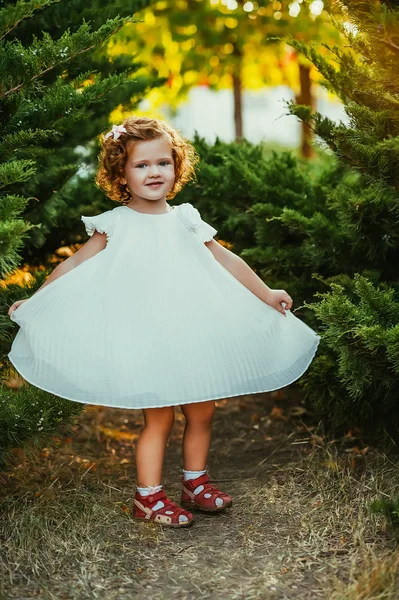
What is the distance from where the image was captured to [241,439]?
14.5ft

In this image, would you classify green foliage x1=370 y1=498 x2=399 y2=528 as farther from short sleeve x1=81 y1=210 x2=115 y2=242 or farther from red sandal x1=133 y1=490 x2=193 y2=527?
short sleeve x1=81 y1=210 x2=115 y2=242

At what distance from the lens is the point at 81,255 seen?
3068 millimetres

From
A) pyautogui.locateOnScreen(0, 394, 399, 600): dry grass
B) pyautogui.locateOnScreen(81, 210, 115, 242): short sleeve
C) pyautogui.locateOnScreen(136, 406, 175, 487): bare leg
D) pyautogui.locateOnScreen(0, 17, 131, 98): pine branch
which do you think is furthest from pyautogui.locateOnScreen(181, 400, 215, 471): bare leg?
pyautogui.locateOnScreen(0, 17, 131, 98): pine branch

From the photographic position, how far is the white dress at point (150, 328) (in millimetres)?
2781

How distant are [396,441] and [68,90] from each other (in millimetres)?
2138

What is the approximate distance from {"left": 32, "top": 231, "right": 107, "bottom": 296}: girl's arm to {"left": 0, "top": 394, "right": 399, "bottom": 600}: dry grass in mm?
941

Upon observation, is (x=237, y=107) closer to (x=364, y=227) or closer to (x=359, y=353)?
(x=364, y=227)

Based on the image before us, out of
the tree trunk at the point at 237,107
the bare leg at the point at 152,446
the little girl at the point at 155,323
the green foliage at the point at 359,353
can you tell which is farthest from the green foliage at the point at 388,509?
the tree trunk at the point at 237,107

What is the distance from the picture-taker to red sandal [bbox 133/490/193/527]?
3066 millimetres

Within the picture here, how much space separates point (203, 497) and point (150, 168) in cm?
137

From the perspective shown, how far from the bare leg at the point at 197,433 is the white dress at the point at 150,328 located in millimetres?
325

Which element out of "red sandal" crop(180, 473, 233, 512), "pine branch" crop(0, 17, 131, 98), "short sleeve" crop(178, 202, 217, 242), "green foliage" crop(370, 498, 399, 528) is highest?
"pine branch" crop(0, 17, 131, 98)

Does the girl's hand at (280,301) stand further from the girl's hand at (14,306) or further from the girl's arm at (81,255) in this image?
the girl's hand at (14,306)

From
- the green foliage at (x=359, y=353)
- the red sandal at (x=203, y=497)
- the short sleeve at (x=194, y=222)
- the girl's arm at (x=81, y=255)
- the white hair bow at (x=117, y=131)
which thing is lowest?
the red sandal at (x=203, y=497)
